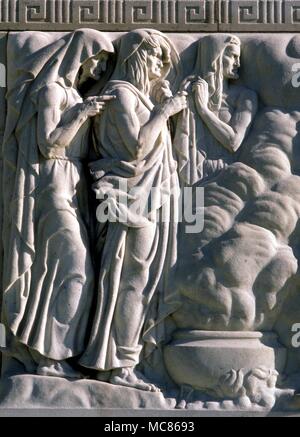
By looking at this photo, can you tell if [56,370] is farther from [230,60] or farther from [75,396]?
[230,60]

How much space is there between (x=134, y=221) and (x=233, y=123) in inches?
41.3

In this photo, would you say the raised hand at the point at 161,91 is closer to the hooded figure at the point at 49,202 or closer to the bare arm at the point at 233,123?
the bare arm at the point at 233,123

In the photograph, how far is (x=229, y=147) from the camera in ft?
→ 28.3

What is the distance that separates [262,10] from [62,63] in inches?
61.2

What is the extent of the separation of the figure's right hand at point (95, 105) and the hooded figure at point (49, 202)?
Answer: 0.04 ft

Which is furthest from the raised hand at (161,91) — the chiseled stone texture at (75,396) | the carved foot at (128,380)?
the chiseled stone texture at (75,396)

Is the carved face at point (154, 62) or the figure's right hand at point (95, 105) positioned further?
the carved face at point (154, 62)

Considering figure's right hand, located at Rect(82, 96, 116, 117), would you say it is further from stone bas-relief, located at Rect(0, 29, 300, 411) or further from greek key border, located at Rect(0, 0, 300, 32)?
greek key border, located at Rect(0, 0, 300, 32)

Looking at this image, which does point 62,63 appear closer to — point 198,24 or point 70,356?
point 198,24

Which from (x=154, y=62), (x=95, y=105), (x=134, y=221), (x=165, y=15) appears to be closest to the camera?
(x=134, y=221)

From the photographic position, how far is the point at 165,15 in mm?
8867

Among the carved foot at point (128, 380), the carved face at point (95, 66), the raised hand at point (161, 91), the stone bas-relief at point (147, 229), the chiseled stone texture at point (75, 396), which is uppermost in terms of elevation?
the carved face at point (95, 66)

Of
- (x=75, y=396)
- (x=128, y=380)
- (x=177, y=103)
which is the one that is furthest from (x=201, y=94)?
(x=75, y=396)

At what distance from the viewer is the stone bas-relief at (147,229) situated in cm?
837
